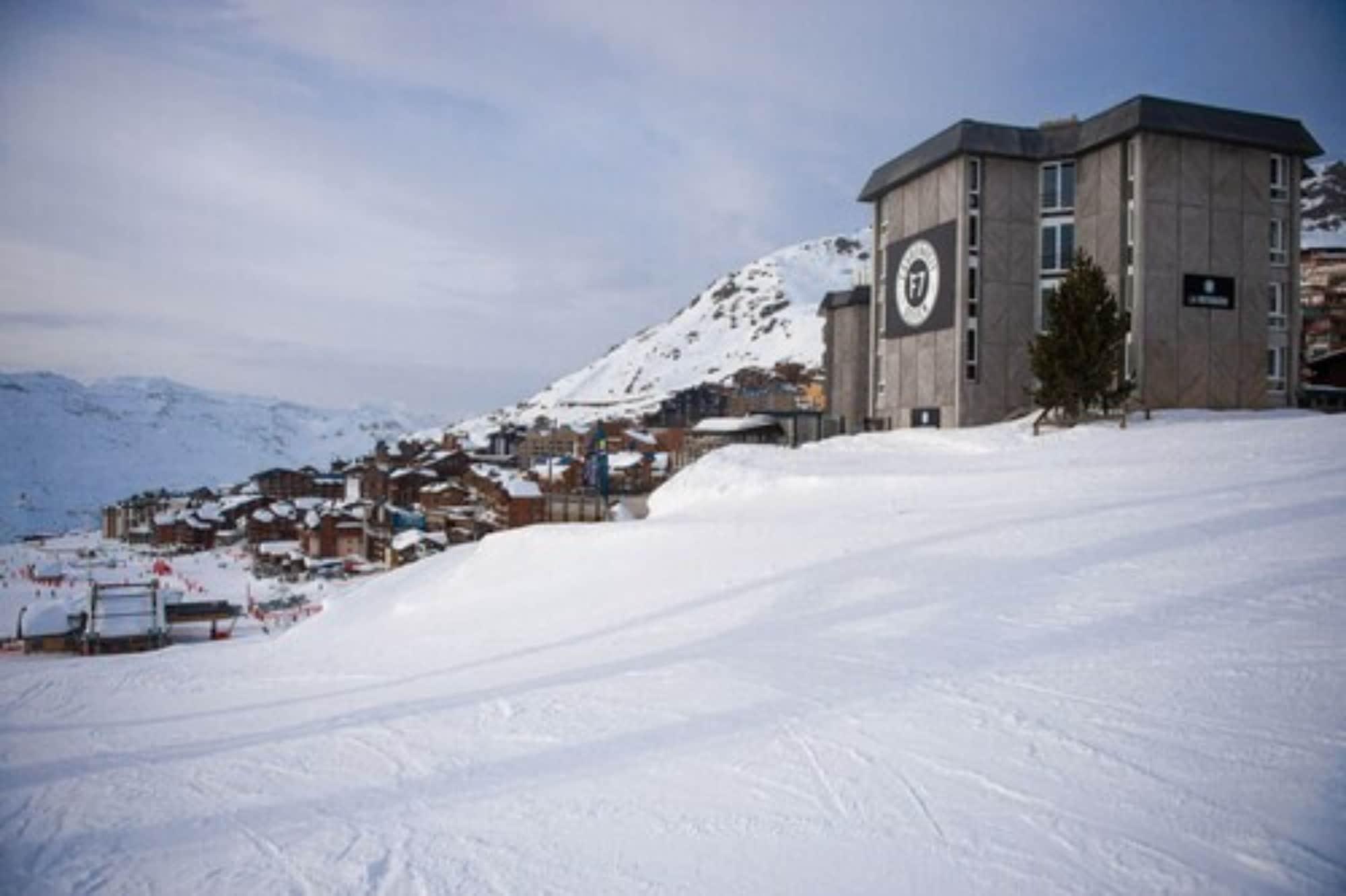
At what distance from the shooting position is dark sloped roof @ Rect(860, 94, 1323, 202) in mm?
24000

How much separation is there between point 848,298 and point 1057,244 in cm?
1027

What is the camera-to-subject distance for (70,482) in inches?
7869

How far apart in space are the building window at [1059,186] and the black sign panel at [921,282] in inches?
156

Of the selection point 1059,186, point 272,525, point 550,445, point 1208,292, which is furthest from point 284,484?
point 1208,292

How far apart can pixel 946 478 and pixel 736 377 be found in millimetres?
124312

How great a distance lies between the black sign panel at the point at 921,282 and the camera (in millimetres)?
26828

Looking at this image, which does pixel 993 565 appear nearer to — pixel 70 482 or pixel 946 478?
pixel 946 478

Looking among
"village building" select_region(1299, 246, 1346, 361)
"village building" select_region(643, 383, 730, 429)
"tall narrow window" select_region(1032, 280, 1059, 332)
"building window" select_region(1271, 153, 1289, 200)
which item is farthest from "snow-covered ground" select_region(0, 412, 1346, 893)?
"village building" select_region(643, 383, 730, 429)

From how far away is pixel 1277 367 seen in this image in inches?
1014

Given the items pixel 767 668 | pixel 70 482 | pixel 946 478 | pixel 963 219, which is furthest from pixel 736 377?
pixel 70 482

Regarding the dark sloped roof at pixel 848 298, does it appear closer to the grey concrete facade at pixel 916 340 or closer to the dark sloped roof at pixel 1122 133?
the grey concrete facade at pixel 916 340

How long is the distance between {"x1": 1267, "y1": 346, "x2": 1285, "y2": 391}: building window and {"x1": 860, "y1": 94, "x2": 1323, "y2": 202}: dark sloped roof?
7278 mm

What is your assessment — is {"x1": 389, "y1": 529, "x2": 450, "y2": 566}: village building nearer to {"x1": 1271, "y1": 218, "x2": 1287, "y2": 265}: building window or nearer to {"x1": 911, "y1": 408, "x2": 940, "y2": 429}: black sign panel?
{"x1": 911, "y1": 408, "x2": 940, "y2": 429}: black sign panel

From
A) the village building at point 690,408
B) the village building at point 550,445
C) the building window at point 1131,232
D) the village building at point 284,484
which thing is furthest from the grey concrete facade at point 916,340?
the village building at point 284,484
